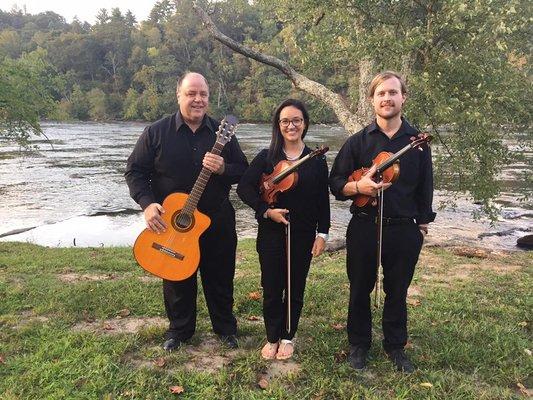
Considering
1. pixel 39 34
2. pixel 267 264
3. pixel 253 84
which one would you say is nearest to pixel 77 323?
pixel 267 264

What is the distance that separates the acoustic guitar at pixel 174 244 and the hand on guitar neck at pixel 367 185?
1103 millimetres

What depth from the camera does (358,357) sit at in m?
3.95

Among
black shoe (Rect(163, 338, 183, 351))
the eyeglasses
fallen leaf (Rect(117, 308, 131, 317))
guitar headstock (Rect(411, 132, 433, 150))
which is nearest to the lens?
guitar headstock (Rect(411, 132, 433, 150))

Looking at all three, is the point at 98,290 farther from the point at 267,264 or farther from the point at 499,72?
the point at 499,72

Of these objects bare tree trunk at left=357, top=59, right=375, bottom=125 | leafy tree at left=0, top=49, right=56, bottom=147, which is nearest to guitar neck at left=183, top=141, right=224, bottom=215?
bare tree trunk at left=357, top=59, right=375, bottom=125

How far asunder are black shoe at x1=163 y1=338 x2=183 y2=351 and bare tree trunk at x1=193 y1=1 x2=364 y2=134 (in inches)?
270

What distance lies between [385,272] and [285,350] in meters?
1.10

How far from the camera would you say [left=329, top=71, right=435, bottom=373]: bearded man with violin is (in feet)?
11.7

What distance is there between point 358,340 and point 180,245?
1690 millimetres

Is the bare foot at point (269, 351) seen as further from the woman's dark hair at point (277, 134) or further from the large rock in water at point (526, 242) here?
the large rock in water at point (526, 242)

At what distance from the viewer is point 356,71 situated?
13.3 metres

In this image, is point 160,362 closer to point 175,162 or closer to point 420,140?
point 175,162

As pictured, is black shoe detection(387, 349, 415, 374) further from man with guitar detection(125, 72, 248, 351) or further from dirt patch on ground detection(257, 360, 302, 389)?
man with guitar detection(125, 72, 248, 351)

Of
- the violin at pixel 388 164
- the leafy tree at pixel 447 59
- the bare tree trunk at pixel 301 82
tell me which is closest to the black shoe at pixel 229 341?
the violin at pixel 388 164
